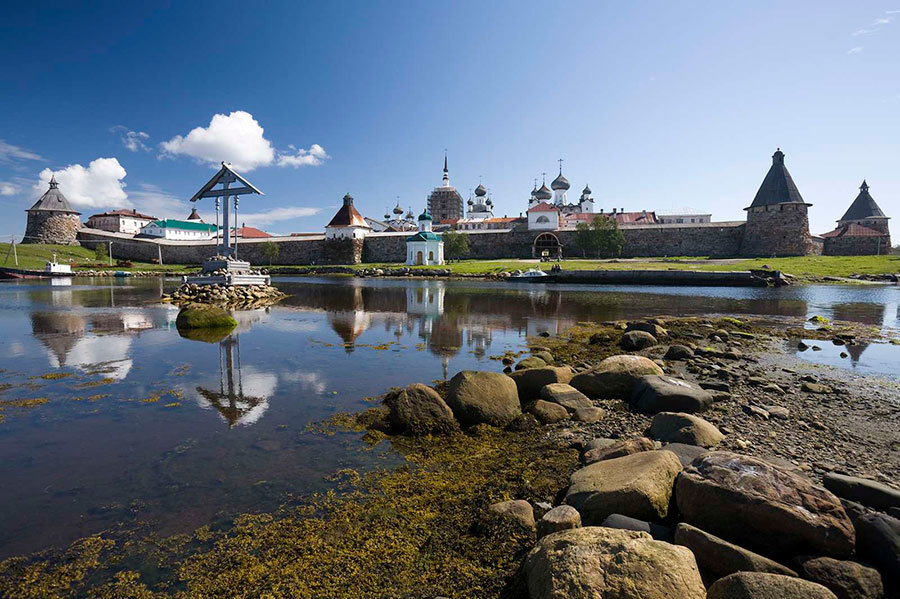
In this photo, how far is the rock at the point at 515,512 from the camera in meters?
4.00

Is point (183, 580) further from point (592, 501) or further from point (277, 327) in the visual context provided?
point (277, 327)

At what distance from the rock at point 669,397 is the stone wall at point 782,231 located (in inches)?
2687

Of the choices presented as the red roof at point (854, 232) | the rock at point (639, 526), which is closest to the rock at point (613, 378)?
the rock at point (639, 526)

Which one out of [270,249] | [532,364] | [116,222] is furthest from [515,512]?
[116,222]

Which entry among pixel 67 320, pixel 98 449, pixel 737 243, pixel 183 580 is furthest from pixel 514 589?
pixel 737 243

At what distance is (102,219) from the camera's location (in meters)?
97.1

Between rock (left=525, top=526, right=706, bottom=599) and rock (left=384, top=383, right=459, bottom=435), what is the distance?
11.1ft

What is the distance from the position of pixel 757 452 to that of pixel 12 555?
795cm

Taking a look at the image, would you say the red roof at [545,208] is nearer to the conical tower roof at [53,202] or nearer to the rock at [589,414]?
the rock at [589,414]

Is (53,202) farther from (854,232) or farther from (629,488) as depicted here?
(854,232)

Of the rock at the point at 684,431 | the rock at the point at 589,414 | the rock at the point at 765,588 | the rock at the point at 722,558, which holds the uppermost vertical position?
the rock at the point at 765,588

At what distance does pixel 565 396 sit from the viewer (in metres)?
7.45

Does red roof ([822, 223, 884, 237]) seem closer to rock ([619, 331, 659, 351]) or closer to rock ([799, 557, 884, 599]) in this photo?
rock ([619, 331, 659, 351])

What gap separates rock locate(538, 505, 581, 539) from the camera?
361cm
